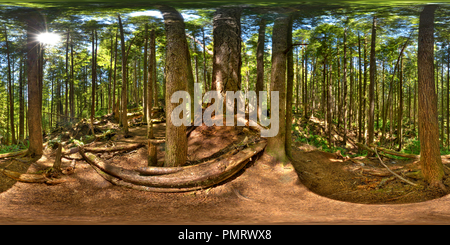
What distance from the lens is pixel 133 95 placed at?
311 centimetres

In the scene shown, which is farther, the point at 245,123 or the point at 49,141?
the point at 245,123

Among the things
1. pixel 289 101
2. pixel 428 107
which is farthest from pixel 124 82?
pixel 428 107

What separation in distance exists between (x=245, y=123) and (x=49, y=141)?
8.15ft

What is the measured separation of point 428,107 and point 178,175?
283cm

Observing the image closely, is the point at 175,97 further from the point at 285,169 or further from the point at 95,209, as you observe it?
the point at 285,169

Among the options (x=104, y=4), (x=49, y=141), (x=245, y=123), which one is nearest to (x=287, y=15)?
(x=245, y=123)

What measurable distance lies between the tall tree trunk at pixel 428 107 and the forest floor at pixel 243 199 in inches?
8.7

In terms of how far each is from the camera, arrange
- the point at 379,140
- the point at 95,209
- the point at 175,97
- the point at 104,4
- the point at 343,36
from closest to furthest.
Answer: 1. the point at 95,209
2. the point at 104,4
3. the point at 343,36
4. the point at 379,140
5. the point at 175,97

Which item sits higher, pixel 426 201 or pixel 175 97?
pixel 175 97

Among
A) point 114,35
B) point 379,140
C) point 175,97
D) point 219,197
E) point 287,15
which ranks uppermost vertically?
point 287,15

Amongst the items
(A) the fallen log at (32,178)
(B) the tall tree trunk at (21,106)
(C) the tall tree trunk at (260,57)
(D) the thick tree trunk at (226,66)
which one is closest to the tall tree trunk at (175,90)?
(D) the thick tree trunk at (226,66)

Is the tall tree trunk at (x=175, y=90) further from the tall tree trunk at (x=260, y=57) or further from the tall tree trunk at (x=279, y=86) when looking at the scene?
the tall tree trunk at (x=279, y=86)

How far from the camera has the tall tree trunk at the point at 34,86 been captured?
1967mm

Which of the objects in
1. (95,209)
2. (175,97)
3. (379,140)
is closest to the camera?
(95,209)
